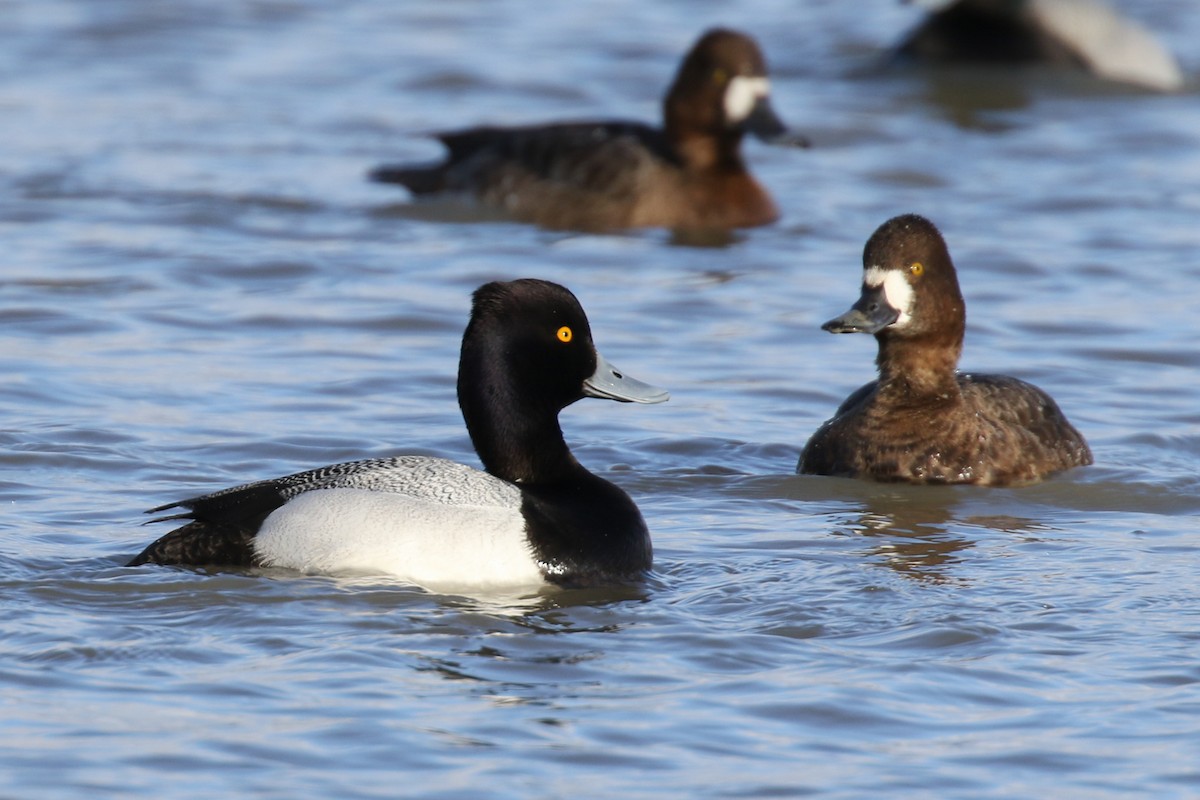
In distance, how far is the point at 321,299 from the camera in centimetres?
1127

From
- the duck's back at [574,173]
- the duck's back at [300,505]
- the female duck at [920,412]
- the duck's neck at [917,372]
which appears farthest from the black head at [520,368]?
the duck's back at [574,173]

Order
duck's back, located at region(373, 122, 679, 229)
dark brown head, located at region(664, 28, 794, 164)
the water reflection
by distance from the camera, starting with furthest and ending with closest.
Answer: dark brown head, located at region(664, 28, 794, 164)
duck's back, located at region(373, 122, 679, 229)
the water reflection

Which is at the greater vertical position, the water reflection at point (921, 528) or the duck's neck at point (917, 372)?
the duck's neck at point (917, 372)

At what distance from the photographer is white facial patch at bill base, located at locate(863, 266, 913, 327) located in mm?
8227

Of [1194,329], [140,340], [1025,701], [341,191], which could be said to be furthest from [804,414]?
[341,191]

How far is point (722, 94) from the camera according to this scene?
13.1 m

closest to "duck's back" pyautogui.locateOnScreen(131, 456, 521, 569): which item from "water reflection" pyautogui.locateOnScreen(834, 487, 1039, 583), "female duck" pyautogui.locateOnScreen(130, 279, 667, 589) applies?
"female duck" pyautogui.locateOnScreen(130, 279, 667, 589)

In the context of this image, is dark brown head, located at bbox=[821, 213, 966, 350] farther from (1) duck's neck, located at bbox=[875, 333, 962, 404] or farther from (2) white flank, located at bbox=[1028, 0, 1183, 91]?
(2) white flank, located at bbox=[1028, 0, 1183, 91]

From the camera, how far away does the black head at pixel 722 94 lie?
13.1 m

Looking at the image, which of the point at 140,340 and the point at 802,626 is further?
the point at 140,340

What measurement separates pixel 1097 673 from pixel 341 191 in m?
8.91

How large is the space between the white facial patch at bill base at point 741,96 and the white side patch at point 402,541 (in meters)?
7.02

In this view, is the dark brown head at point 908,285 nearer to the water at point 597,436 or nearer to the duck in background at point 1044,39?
the water at point 597,436

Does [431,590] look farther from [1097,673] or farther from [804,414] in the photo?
[804,414]
